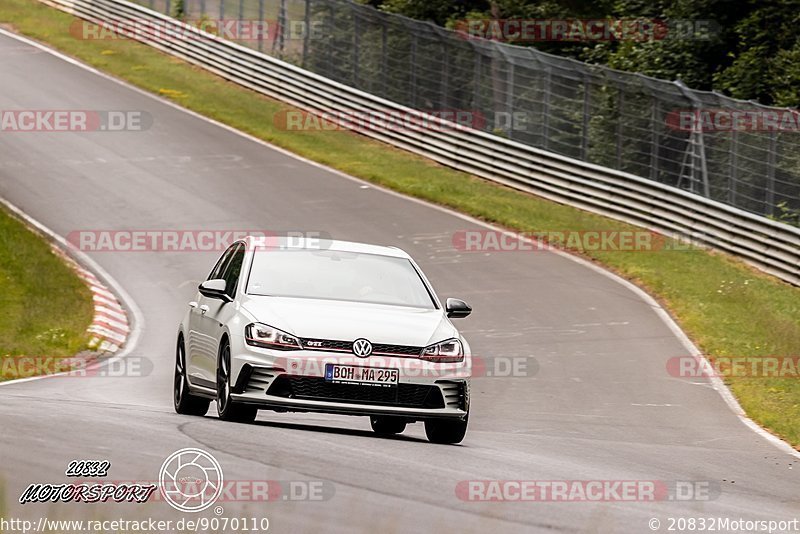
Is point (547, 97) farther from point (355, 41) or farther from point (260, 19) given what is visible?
point (260, 19)

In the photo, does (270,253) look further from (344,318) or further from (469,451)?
(469,451)

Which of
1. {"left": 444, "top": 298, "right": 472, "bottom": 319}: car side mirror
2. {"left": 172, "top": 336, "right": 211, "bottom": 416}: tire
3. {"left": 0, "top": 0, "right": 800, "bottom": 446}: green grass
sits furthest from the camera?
{"left": 0, "top": 0, "right": 800, "bottom": 446}: green grass

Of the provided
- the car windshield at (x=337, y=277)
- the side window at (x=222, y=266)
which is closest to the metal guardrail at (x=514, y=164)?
the car windshield at (x=337, y=277)

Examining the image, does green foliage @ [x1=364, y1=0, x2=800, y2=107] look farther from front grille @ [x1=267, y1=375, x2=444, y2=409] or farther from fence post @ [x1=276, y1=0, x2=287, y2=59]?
front grille @ [x1=267, y1=375, x2=444, y2=409]

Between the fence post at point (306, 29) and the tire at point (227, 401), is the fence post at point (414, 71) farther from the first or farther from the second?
the tire at point (227, 401)

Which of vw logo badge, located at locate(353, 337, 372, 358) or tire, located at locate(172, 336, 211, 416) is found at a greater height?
vw logo badge, located at locate(353, 337, 372, 358)

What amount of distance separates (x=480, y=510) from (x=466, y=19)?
31.5 meters

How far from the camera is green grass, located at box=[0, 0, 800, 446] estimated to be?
18.9m

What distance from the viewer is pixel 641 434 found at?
13891 millimetres

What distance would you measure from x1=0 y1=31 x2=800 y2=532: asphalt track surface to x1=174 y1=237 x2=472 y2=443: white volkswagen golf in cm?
34

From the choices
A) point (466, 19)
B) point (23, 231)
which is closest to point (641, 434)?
point (23, 231)

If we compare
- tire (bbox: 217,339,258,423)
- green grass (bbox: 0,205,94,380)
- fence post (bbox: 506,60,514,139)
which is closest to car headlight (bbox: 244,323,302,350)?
tire (bbox: 217,339,258,423)

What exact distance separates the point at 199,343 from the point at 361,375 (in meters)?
2.01

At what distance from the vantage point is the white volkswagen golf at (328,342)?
10.8m
